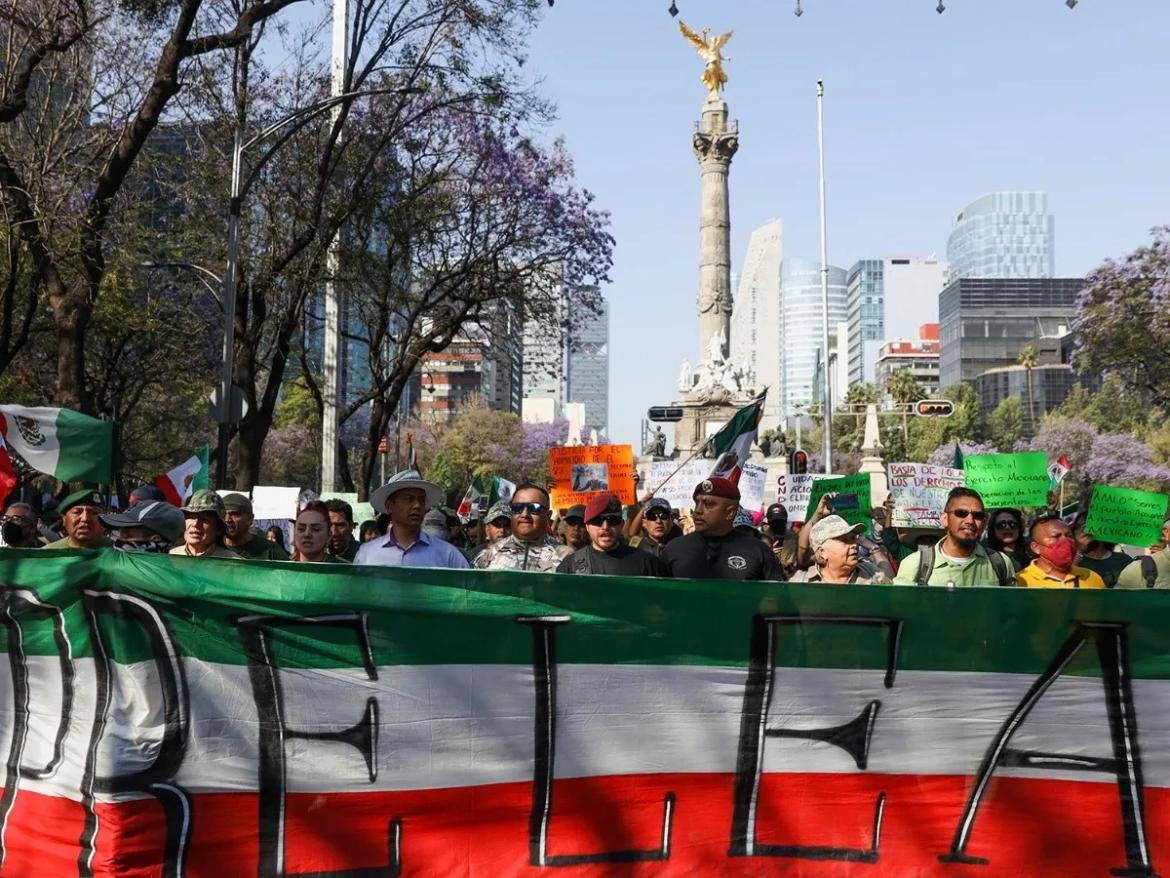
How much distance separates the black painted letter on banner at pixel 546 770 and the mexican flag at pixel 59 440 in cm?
529

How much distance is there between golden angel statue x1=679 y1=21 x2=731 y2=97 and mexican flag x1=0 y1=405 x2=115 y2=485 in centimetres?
5345

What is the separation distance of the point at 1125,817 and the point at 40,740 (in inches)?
154

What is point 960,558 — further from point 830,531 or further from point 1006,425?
point 1006,425

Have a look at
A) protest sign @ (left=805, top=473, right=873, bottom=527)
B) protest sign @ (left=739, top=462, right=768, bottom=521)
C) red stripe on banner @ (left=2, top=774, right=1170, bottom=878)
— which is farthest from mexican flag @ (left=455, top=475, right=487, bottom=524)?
red stripe on banner @ (left=2, top=774, right=1170, bottom=878)

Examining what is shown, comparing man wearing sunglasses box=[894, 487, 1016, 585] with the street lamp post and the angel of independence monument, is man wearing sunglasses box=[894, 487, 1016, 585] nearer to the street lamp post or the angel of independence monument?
the street lamp post

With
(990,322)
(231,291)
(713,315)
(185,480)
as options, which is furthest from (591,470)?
(990,322)

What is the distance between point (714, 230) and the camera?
188 ft

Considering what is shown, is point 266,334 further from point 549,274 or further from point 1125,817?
point 1125,817

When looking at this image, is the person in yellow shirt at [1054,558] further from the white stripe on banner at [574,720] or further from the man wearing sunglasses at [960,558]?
the white stripe on banner at [574,720]

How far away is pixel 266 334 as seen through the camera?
85.6 ft

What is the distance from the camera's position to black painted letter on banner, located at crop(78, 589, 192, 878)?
4.90 m

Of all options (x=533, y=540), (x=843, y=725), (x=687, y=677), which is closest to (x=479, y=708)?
(x=687, y=677)

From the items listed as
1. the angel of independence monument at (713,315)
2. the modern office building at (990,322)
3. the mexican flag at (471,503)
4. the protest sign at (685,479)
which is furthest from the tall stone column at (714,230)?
the modern office building at (990,322)

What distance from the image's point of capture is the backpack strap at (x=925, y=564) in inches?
253
